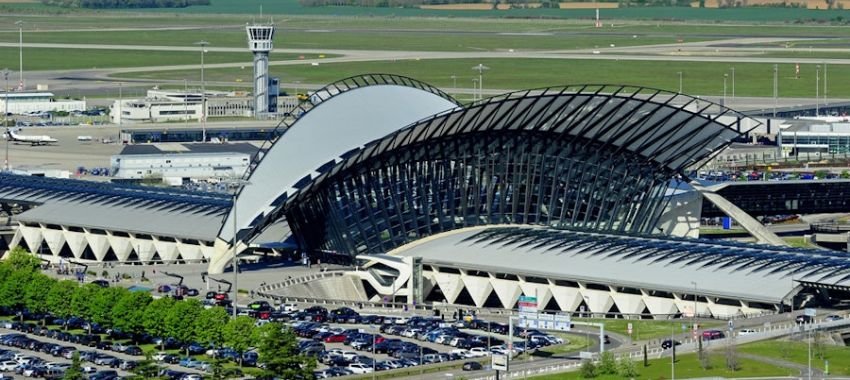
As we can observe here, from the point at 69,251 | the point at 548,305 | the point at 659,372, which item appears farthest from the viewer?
the point at 69,251

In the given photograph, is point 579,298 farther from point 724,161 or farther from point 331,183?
point 724,161

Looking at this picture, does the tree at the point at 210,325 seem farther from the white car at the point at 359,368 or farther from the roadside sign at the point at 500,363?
the roadside sign at the point at 500,363

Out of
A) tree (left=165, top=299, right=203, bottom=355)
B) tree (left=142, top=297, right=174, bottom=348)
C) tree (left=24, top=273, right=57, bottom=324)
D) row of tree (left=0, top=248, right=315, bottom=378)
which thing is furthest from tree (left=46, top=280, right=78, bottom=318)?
tree (left=165, top=299, right=203, bottom=355)

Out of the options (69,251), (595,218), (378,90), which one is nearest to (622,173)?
(595,218)

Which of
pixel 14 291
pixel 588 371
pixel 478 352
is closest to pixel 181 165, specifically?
pixel 14 291

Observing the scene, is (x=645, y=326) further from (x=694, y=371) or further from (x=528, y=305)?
(x=694, y=371)

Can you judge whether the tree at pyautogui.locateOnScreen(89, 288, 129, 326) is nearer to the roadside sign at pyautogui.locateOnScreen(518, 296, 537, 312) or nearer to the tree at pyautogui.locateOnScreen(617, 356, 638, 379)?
the roadside sign at pyautogui.locateOnScreen(518, 296, 537, 312)

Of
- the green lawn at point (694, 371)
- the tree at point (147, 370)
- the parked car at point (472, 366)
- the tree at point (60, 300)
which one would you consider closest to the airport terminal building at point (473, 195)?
the tree at point (60, 300)
